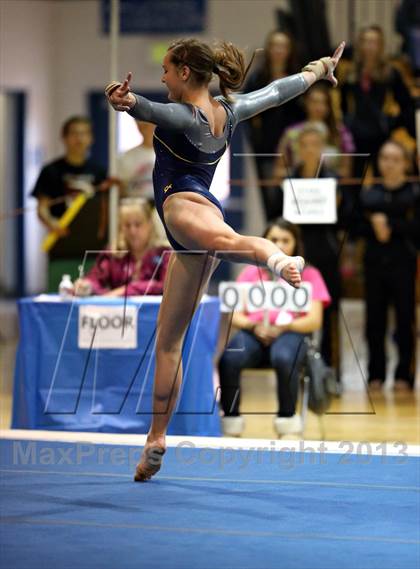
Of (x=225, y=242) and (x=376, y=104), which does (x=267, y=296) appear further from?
(x=376, y=104)

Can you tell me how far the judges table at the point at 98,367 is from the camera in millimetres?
4980

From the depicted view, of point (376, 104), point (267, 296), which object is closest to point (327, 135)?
point (376, 104)

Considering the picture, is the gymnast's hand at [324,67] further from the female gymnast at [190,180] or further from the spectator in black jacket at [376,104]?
the spectator in black jacket at [376,104]

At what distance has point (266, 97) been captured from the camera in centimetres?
359

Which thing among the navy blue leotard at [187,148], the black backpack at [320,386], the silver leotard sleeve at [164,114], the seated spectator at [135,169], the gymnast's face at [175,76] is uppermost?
the gymnast's face at [175,76]

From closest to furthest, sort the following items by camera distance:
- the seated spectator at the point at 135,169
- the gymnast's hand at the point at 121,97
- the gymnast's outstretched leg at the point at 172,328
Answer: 1. the gymnast's hand at the point at 121,97
2. the gymnast's outstretched leg at the point at 172,328
3. the seated spectator at the point at 135,169

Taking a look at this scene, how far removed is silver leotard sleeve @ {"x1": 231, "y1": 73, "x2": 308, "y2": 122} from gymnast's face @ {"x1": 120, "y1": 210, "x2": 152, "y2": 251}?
160 cm

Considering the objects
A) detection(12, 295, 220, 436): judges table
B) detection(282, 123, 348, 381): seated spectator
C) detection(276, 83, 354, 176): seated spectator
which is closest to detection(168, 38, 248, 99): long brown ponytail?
detection(12, 295, 220, 436): judges table

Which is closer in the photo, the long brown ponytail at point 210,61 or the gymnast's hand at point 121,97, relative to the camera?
the gymnast's hand at point 121,97

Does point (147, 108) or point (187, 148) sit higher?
point (147, 108)

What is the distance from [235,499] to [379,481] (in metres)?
0.50

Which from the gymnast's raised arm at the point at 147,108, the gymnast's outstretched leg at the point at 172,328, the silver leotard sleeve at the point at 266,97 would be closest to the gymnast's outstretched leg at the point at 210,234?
the gymnast's outstretched leg at the point at 172,328

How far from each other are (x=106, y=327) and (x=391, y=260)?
2153 mm

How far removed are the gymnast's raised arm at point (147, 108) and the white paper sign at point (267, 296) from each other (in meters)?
1.88
